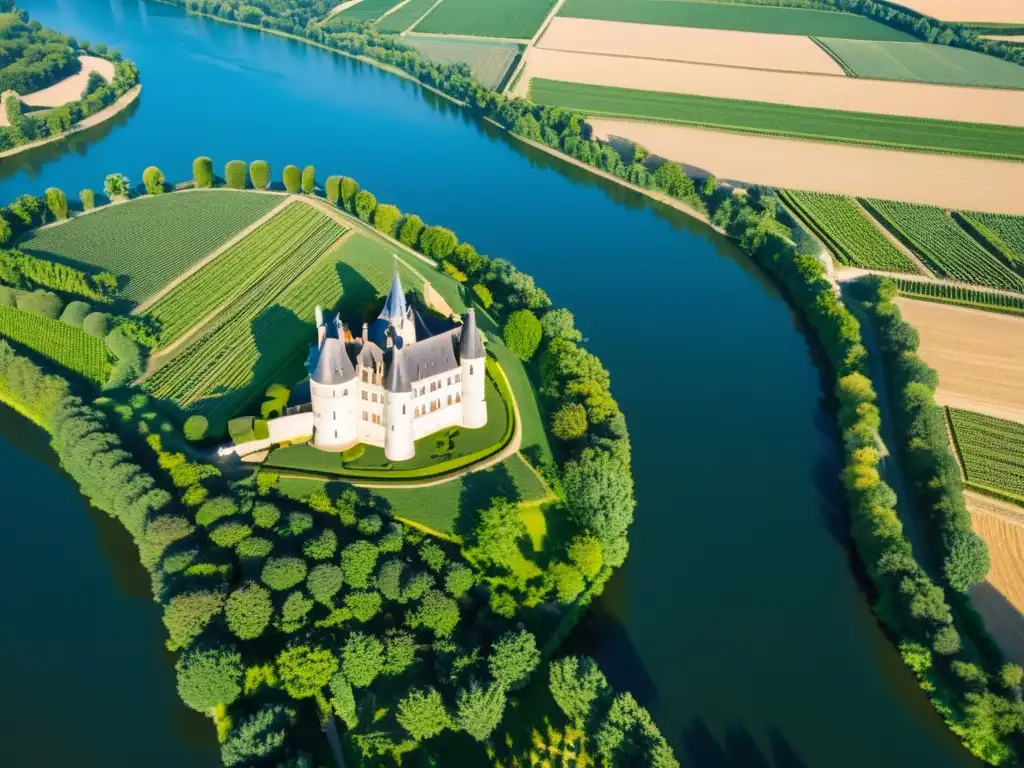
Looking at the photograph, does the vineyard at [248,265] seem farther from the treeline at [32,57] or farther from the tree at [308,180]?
the treeline at [32,57]

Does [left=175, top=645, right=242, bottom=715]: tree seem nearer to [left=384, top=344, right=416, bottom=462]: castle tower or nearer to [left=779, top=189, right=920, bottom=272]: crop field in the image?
[left=384, top=344, right=416, bottom=462]: castle tower

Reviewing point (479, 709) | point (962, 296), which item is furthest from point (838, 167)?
point (479, 709)

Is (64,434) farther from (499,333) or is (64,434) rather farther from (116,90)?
(116,90)

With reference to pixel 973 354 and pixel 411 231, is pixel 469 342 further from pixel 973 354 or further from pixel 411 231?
pixel 973 354

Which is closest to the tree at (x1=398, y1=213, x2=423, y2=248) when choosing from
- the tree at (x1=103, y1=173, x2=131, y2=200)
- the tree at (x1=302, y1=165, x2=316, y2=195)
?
the tree at (x1=302, y1=165, x2=316, y2=195)

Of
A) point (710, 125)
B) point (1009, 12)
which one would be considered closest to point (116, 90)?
point (710, 125)
